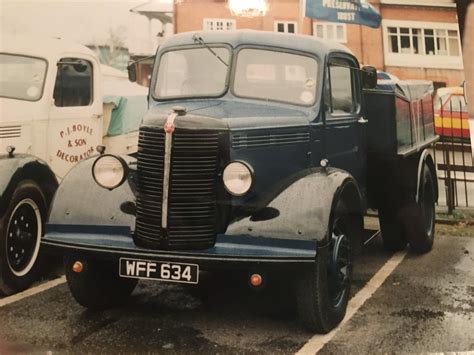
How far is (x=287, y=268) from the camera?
80.4 inches

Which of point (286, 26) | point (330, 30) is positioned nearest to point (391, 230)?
point (330, 30)

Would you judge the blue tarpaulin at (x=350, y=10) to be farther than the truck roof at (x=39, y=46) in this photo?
No

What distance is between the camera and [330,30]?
2.67 metres

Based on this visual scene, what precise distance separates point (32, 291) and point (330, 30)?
2.01 m

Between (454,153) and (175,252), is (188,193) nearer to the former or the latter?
(175,252)

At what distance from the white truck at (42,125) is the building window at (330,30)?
999 mm

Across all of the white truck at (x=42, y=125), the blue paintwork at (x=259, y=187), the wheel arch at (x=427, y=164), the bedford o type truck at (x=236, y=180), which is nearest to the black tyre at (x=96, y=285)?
the bedford o type truck at (x=236, y=180)

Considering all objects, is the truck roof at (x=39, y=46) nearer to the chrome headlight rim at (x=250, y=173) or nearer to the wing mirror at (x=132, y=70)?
the wing mirror at (x=132, y=70)

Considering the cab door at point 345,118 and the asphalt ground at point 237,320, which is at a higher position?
the cab door at point 345,118

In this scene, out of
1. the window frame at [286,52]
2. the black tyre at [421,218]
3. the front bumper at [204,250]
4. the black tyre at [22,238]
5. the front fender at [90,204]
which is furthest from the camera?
the black tyre at [421,218]

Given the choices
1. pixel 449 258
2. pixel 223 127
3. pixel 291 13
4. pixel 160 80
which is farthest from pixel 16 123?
pixel 449 258

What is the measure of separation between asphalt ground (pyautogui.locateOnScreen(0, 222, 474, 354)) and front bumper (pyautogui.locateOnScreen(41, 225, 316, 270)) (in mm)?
328

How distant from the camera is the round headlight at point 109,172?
2.26 metres

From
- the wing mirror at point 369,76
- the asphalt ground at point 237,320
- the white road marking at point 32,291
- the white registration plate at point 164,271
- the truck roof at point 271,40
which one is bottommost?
the asphalt ground at point 237,320
